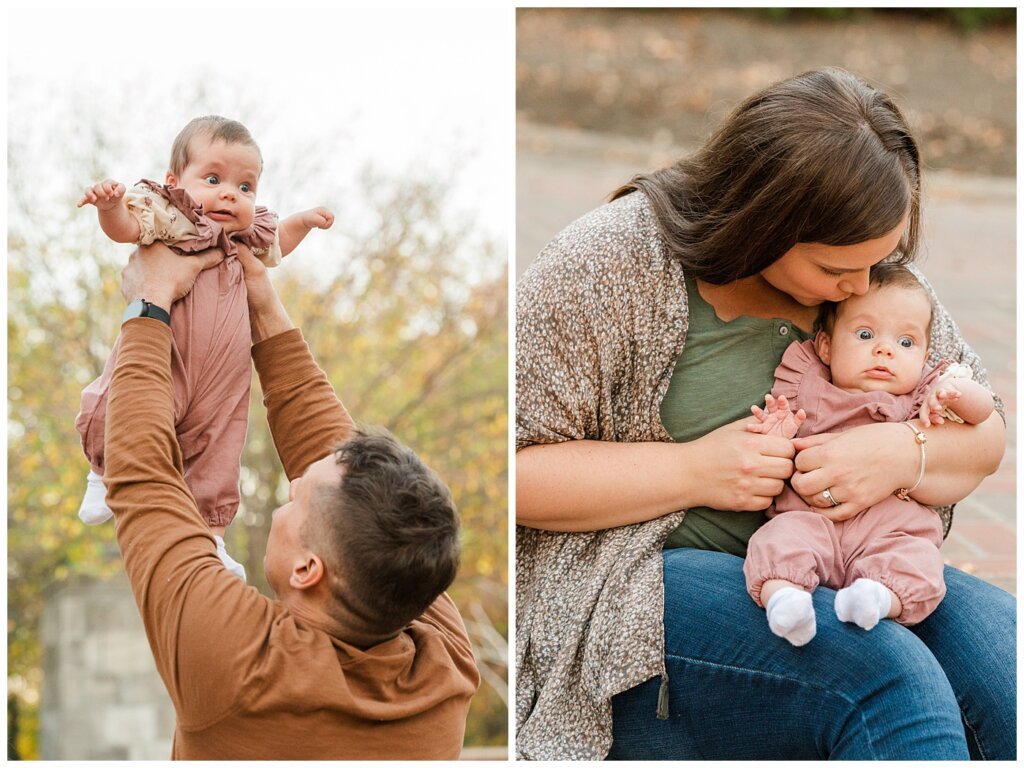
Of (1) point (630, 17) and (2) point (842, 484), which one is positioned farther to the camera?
(1) point (630, 17)

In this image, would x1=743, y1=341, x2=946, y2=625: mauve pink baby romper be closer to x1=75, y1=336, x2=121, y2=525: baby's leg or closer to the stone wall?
x1=75, y1=336, x2=121, y2=525: baby's leg

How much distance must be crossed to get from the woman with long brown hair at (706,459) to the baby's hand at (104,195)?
77cm

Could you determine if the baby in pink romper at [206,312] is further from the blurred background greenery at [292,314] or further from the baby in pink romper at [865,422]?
the blurred background greenery at [292,314]

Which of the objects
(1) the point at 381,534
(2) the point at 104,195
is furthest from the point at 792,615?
(2) the point at 104,195

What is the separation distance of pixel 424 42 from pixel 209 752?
1306 mm

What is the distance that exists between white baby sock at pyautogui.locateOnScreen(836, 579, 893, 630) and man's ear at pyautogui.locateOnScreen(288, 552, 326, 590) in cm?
87

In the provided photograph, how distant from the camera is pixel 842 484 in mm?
2068

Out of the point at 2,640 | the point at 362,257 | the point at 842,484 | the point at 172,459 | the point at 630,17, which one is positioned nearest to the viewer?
the point at 172,459

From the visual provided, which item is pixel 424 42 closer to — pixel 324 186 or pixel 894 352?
pixel 894 352

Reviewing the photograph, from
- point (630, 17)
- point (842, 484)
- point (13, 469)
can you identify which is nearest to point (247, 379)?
point (842, 484)

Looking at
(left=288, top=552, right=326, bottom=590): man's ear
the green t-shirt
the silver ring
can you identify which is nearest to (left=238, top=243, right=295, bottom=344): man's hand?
(left=288, top=552, right=326, bottom=590): man's ear

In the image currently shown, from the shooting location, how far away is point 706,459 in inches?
83.0

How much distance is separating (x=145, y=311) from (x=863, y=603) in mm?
1218

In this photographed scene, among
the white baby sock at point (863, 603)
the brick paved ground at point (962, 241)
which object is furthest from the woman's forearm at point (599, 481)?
the brick paved ground at point (962, 241)
